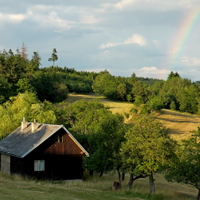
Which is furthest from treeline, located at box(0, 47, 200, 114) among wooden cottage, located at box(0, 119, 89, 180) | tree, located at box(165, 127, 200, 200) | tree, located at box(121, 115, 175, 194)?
tree, located at box(165, 127, 200, 200)

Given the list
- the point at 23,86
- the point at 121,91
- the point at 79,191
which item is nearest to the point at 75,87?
the point at 121,91

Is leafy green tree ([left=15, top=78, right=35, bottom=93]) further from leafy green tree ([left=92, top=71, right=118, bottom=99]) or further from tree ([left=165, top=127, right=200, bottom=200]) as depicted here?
tree ([left=165, top=127, right=200, bottom=200])

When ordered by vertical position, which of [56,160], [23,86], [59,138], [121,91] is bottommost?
[56,160]

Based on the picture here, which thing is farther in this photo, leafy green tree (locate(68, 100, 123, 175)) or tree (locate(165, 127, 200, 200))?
leafy green tree (locate(68, 100, 123, 175))

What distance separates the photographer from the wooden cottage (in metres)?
34.7

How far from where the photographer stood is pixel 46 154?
117 feet

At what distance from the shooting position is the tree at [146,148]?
30.0 metres

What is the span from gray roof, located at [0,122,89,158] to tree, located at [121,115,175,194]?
7.20 metres

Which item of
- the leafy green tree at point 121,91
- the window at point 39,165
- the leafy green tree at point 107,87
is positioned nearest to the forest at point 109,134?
the window at point 39,165

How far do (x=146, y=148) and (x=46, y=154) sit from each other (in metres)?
11.8

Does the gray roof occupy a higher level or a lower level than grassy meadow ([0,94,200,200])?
higher

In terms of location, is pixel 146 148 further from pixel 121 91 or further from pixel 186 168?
pixel 121 91

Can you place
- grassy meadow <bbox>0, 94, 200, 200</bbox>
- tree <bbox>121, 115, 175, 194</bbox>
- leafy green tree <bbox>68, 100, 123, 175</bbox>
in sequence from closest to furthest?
grassy meadow <bbox>0, 94, 200, 200</bbox>, tree <bbox>121, 115, 175, 194</bbox>, leafy green tree <bbox>68, 100, 123, 175</bbox>

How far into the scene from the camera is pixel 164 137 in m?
30.5
